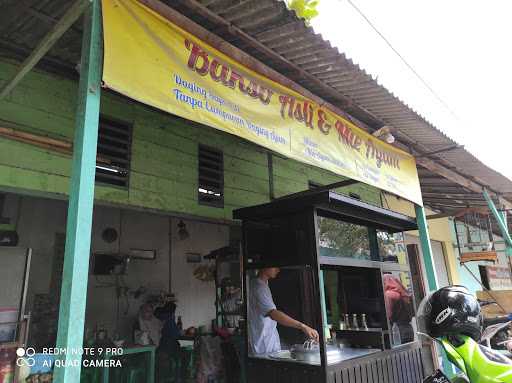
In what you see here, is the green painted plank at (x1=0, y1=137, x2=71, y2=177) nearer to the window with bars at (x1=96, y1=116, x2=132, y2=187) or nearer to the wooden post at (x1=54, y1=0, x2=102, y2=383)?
the window with bars at (x1=96, y1=116, x2=132, y2=187)

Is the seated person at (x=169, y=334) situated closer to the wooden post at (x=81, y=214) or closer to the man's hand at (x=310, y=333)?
the man's hand at (x=310, y=333)

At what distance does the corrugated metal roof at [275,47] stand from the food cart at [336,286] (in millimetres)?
1207

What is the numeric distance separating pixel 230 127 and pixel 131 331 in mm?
5773

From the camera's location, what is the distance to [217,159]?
18.3 ft

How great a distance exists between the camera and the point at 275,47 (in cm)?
349

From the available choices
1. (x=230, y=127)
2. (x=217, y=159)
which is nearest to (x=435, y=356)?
(x=217, y=159)

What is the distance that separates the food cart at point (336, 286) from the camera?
385 cm

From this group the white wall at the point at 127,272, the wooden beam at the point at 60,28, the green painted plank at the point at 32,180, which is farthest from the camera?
the white wall at the point at 127,272

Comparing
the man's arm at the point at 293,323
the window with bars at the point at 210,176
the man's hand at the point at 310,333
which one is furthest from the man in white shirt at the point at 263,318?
the window with bars at the point at 210,176

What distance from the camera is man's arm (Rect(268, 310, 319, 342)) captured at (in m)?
3.89

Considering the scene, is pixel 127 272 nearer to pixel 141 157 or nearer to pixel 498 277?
pixel 141 157

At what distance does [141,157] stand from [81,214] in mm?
2486

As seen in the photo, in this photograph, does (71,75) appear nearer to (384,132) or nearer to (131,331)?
(384,132)

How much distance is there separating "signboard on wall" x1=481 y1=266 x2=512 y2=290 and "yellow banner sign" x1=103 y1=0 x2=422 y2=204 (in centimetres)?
1399
